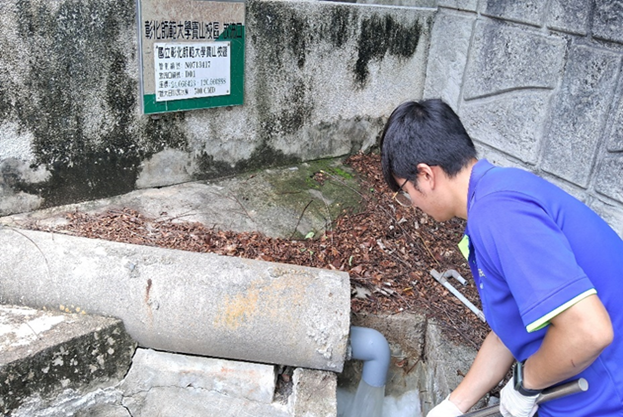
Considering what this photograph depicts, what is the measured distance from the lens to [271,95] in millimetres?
4262

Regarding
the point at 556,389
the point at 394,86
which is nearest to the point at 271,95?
the point at 394,86

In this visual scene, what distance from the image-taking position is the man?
141 cm

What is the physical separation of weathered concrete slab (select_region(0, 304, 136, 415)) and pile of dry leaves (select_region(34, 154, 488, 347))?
81cm

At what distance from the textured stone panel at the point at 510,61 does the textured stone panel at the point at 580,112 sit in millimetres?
147

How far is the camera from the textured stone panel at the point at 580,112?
139 inches

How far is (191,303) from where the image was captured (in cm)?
270

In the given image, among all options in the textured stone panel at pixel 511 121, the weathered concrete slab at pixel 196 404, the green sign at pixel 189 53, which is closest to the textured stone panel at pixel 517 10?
the textured stone panel at pixel 511 121

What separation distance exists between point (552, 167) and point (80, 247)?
133 inches

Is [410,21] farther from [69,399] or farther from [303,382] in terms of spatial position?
[69,399]

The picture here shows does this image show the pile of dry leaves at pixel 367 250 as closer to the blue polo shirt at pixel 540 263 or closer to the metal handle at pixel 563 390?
the metal handle at pixel 563 390

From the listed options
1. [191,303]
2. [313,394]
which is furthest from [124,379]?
[313,394]

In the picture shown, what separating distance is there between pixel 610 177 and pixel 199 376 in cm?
299

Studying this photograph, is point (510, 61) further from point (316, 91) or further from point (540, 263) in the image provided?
point (540, 263)

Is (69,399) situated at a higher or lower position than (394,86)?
lower
